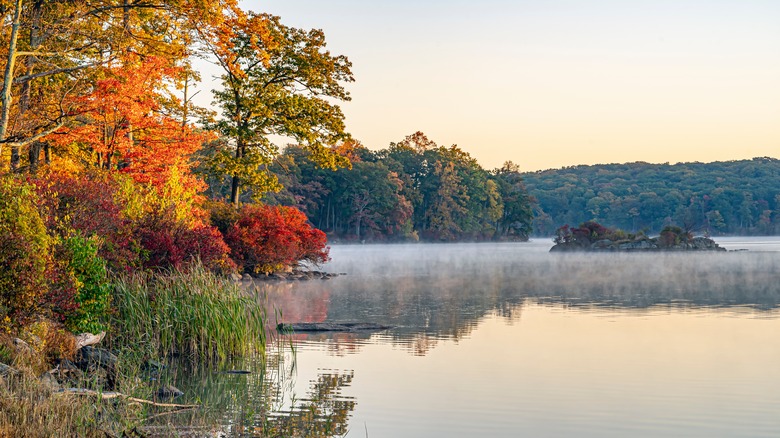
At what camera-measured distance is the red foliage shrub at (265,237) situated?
39719 millimetres

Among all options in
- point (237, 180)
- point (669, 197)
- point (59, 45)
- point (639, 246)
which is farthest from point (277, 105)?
point (669, 197)

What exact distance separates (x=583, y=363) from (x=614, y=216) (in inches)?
5950

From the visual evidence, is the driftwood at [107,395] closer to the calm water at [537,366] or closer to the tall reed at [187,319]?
the calm water at [537,366]

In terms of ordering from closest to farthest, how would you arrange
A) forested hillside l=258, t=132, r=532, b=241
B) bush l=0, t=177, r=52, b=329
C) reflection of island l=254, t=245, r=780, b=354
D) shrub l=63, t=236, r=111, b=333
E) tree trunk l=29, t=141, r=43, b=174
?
bush l=0, t=177, r=52, b=329
shrub l=63, t=236, r=111, b=333
reflection of island l=254, t=245, r=780, b=354
tree trunk l=29, t=141, r=43, b=174
forested hillside l=258, t=132, r=532, b=241

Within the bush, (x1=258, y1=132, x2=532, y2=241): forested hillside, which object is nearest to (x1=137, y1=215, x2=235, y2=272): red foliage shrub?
the bush

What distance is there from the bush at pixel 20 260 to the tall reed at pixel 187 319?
273 centimetres

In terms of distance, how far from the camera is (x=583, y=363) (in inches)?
645

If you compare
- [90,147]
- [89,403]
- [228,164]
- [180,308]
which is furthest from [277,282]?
[89,403]

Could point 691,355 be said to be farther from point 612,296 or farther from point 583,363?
point 612,296

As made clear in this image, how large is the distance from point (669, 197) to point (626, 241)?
71.1m

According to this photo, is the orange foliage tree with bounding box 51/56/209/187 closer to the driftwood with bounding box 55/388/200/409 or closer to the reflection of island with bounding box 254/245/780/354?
the reflection of island with bounding box 254/245/780/354

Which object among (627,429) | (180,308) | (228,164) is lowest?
(627,429)

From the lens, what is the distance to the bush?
12.3 metres

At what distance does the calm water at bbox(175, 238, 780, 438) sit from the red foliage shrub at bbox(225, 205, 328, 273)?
836cm
